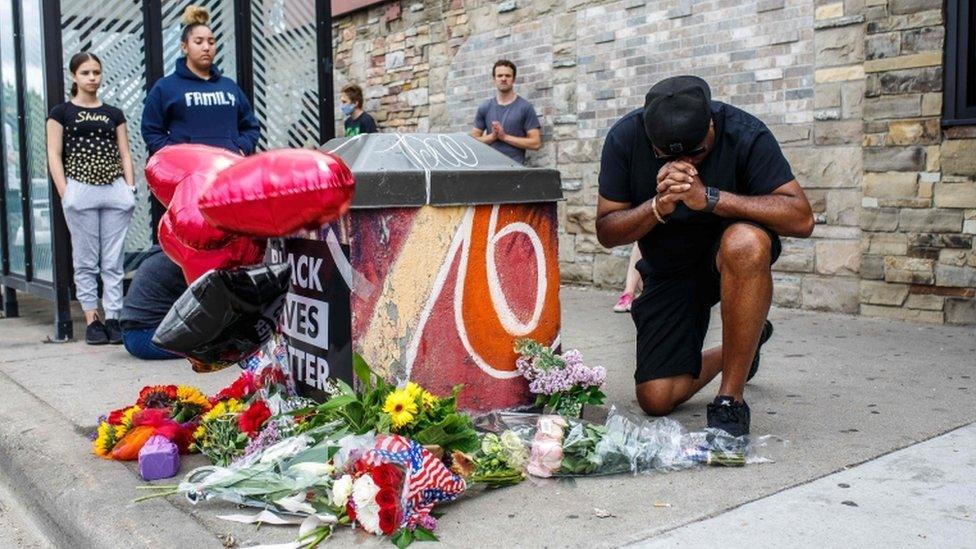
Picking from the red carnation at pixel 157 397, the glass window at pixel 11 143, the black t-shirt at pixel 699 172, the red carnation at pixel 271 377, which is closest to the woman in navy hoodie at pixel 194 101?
the glass window at pixel 11 143

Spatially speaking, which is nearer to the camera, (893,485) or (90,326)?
(893,485)

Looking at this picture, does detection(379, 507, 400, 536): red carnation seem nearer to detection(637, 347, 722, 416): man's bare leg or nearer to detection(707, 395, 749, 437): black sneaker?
detection(707, 395, 749, 437): black sneaker

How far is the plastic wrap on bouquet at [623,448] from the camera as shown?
313 cm

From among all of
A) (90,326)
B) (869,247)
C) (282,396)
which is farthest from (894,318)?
(90,326)

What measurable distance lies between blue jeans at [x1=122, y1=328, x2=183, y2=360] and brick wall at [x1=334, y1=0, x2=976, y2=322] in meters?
3.65

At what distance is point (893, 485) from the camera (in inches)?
118

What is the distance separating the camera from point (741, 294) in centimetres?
347

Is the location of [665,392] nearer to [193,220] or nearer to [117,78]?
[193,220]

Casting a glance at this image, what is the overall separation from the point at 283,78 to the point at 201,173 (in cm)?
430

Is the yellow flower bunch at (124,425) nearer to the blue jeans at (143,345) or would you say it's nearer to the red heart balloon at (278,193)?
the red heart balloon at (278,193)

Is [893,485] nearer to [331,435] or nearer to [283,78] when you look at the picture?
[331,435]

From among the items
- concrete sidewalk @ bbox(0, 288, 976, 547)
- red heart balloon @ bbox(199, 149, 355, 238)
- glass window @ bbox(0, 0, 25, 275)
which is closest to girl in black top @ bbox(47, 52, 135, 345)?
concrete sidewalk @ bbox(0, 288, 976, 547)

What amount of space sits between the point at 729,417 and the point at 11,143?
586 centimetres

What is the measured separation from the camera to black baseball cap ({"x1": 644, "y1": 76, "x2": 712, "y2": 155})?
3355 mm
